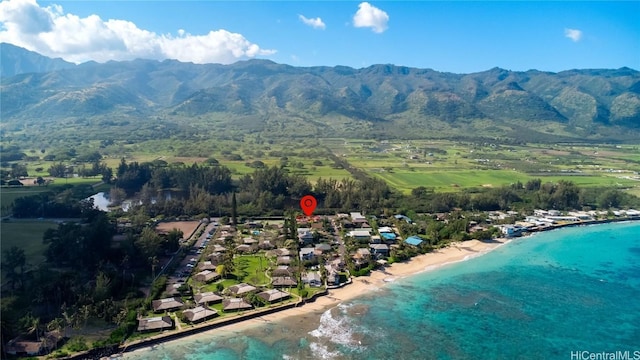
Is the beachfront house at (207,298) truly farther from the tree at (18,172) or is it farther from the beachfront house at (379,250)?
the tree at (18,172)

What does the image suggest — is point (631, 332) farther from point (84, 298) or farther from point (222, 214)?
point (222, 214)

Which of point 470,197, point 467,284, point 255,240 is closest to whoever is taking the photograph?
point 467,284

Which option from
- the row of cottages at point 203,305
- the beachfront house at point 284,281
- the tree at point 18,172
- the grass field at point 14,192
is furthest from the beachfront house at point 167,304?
the tree at point 18,172

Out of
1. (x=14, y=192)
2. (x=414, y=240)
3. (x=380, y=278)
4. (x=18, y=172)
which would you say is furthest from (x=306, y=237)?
(x=18, y=172)

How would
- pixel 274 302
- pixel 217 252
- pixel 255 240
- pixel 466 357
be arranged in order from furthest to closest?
pixel 255 240 < pixel 217 252 < pixel 274 302 < pixel 466 357

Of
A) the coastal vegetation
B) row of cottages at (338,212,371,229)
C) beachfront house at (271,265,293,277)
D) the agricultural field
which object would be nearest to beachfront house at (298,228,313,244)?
the coastal vegetation

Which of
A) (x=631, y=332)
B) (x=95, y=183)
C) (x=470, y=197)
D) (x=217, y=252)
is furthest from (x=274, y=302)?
(x=95, y=183)
